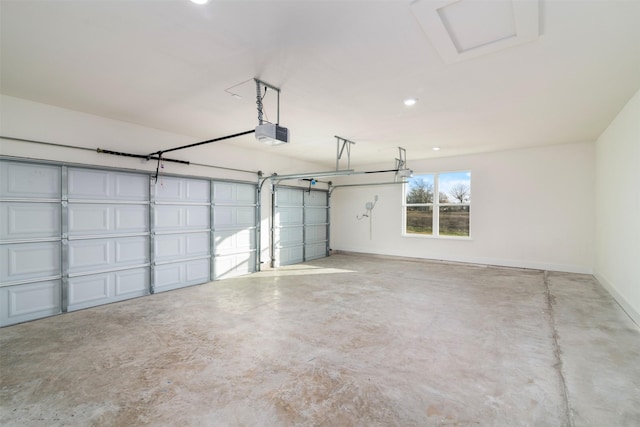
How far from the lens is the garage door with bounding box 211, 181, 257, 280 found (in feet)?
19.1

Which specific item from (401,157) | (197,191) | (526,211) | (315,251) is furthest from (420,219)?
(197,191)

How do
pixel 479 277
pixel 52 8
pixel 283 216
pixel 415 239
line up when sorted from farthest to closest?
1. pixel 415 239
2. pixel 283 216
3. pixel 479 277
4. pixel 52 8

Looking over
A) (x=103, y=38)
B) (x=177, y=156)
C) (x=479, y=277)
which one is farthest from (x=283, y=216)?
(x=103, y=38)

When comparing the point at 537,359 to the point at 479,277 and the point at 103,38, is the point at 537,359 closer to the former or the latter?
the point at 479,277

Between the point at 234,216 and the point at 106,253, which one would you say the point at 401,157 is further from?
the point at 106,253

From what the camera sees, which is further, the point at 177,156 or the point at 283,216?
the point at 283,216

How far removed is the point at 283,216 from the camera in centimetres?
739

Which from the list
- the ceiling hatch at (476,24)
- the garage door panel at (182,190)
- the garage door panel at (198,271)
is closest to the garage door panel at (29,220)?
the garage door panel at (182,190)

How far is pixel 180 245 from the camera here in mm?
5211

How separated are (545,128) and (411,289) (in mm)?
3541

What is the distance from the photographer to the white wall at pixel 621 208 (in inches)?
140

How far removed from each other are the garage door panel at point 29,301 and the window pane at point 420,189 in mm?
7357

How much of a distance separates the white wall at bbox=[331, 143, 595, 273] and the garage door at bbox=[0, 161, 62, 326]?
285 inches

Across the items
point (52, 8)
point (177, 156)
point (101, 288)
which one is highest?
point (52, 8)
